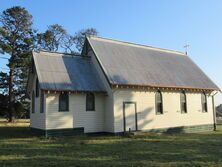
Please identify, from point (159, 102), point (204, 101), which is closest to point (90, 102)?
point (159, 102)

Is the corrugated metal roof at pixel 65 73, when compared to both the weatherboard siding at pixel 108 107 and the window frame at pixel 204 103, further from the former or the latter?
the window frame at pixel 204 103

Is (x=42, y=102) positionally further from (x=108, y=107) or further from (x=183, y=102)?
(x=183, y=102)

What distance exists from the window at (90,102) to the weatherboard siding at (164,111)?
166 cm

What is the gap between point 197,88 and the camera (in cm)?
2466

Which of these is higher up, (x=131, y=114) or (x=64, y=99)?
(x=64, y=99)

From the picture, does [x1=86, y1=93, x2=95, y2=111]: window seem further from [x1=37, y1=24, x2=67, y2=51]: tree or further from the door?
[x1=37, y1=24, x2=67, y2=51]: tree

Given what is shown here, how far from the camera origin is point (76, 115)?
1894cm

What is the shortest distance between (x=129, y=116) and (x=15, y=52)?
81.8 feet

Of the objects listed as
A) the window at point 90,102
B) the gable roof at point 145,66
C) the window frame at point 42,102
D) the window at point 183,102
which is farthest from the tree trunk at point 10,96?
the window at point 183,102

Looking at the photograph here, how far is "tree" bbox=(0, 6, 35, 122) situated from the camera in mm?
38156

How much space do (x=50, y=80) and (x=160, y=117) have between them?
9.22 meters

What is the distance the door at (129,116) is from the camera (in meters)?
19.7

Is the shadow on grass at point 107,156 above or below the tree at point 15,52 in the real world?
below

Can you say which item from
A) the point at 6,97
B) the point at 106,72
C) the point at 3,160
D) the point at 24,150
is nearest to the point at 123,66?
the point at 106,72
